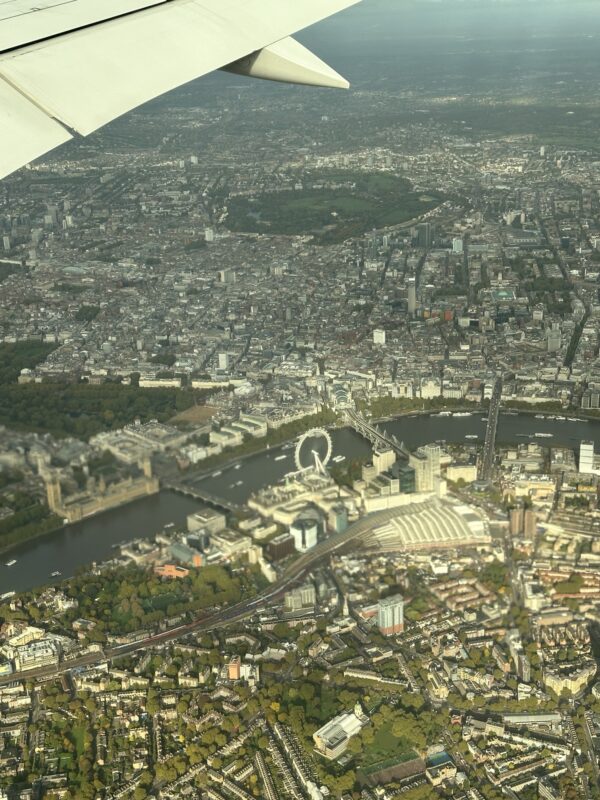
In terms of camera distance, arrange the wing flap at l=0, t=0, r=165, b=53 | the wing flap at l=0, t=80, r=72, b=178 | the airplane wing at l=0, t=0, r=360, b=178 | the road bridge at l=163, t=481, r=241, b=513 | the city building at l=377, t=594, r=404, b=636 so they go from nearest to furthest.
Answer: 1. the wing flap at l=0, t=80, r=72, b=178
2. the airplane wing at l=0, t=0, r=360, b=178
3. the wing flap at l=0, t=0, r=165, b=53
4. the city building at l=377, t=594, r=404, b=636
5. the road bridge at l=163, t=481, r=241, b=513

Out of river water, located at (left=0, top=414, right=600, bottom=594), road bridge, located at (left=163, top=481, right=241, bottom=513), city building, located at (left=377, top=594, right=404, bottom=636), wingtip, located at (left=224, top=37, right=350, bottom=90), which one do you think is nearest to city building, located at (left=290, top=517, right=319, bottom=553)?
road bridge, located at (left=163, top=481, right=241, bottom=513)

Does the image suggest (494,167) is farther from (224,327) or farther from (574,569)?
(574,569)

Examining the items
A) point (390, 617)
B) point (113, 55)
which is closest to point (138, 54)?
point (113, 55)

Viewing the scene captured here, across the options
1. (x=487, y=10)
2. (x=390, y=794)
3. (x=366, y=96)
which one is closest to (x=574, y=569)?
(x=390, y=794)

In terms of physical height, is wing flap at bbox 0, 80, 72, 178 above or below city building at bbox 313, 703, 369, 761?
above

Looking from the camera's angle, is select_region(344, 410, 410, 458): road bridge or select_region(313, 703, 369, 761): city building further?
select_region(344, 410, 410, 458): road bridge

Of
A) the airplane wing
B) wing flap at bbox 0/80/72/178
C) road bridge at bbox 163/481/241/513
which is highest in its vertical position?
the airplane wing

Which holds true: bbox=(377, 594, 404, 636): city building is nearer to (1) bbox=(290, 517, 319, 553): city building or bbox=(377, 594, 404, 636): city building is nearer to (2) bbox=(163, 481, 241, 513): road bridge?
(1) bbox=(290, 517, 319, 553): city building

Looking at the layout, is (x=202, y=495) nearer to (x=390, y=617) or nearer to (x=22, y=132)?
(x=390, y=617)
